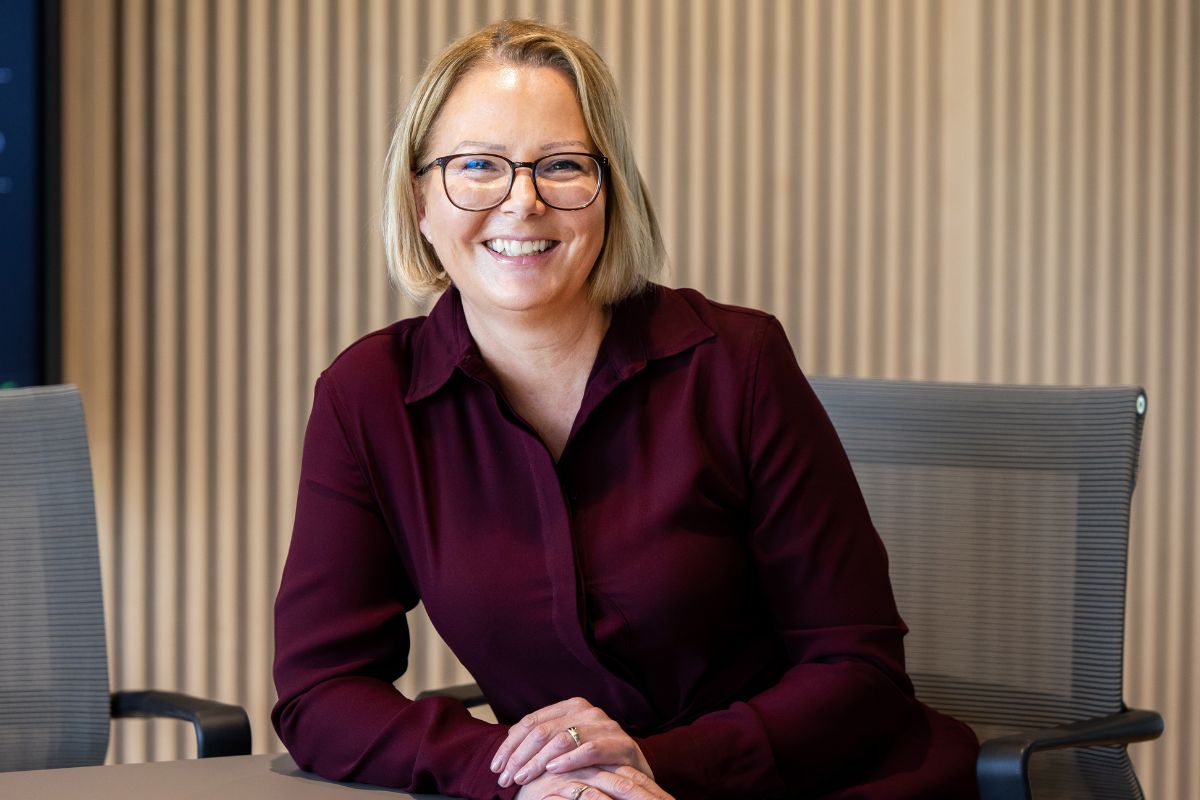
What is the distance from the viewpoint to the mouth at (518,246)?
5.62 ft

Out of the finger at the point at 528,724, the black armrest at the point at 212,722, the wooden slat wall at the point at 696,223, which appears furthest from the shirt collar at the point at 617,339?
the wooden slat wall at the point at 696,223

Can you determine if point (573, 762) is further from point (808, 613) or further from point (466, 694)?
point (466, 694)

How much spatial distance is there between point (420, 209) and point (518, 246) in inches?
8.7

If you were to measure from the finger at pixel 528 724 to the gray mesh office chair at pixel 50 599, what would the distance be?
81cm

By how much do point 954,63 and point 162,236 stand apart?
6.70ft

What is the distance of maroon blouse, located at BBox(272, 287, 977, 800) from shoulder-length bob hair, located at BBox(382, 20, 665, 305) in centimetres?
12

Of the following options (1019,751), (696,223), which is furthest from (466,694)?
(696,223)

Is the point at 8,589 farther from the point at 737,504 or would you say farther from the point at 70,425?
the point at 737,504

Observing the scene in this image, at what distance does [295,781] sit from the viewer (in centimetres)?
143

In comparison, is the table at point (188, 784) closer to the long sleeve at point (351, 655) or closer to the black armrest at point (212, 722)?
the long sleeve at point (351, 655)

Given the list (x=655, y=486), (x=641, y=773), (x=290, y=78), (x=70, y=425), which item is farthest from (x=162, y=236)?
(x=641, y=773)

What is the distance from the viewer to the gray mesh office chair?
6.64 ft

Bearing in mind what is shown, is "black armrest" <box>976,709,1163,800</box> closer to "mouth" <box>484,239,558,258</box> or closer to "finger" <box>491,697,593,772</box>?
"finger" <box>491,697,593,772</box>

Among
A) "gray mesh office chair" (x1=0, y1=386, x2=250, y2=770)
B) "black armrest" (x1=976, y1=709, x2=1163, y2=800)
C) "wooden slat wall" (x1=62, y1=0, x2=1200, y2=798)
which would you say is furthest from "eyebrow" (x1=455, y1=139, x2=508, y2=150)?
"wooden slat wall" (x1=62, y1=0, x2=1200, y2=798)
